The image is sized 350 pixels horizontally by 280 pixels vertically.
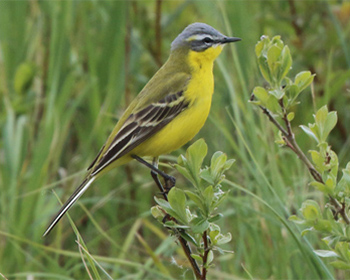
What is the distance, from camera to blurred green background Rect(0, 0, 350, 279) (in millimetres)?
3467

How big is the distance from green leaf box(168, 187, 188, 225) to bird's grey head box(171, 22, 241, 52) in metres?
1.57

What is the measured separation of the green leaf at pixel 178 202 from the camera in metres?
1.60

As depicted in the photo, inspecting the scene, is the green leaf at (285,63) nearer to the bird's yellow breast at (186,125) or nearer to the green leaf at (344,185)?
the green leaf at (344,185)

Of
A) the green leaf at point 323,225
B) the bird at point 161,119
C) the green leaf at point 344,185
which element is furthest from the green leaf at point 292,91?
the bird at point 161,119

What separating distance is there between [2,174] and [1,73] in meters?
0.94

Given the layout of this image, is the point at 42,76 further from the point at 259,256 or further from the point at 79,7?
the point at 259,256

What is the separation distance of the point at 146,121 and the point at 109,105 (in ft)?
3.98

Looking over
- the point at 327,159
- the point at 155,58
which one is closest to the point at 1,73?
the point at 155,58

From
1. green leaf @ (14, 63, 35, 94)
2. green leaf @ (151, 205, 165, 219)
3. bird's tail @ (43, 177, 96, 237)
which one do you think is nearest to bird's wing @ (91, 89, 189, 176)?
bird's tail @ (43, 177, 96, 237)

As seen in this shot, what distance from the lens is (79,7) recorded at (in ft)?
15.3

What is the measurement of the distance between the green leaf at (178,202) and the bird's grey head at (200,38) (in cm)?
157

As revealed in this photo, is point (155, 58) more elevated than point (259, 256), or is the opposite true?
point (155, 58)

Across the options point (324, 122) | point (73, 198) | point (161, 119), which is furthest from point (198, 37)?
point (324, 122)

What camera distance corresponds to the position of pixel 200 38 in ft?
10.4
